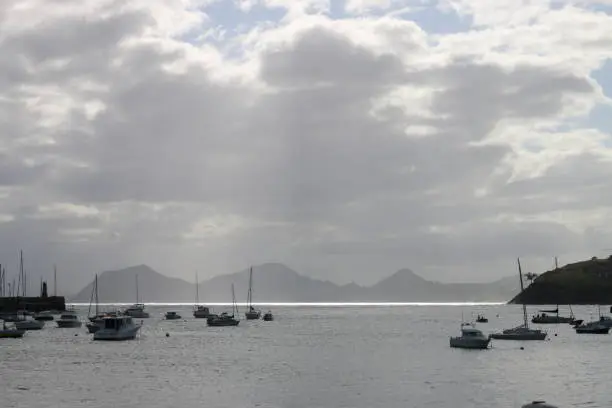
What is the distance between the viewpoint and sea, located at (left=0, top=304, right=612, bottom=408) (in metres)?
77.1

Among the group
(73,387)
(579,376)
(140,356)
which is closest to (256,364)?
(140,356)

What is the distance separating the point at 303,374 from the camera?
101875 mm

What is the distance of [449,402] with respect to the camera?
74.6 metres

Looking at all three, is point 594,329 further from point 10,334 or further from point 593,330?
point 10,334

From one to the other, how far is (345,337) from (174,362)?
72.5 m

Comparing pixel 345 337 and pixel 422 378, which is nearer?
pixel 422 378

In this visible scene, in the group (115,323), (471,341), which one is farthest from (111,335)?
(471,341)

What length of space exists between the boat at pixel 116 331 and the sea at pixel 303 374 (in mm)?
1733

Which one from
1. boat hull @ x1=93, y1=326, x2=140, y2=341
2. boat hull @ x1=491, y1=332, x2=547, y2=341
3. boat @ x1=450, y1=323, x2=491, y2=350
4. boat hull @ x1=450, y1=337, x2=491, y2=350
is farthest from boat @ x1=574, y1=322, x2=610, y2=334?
boat hull @ x1=93, y1=326, x2=140, y2=341

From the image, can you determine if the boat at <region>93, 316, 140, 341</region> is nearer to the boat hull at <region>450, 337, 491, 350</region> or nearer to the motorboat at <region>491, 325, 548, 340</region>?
the boat hull at <region>450, 337, 491, 350</region>

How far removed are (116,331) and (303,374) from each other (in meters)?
67.7

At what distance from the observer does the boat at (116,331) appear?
160 m

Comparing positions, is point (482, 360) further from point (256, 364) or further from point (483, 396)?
point (483, 396)

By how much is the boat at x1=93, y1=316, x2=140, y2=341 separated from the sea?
1733 mm
